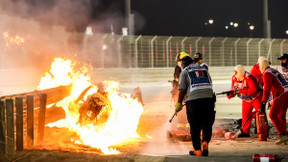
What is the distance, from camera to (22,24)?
17.1 meters

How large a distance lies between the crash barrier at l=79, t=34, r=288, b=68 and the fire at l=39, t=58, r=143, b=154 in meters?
14.8

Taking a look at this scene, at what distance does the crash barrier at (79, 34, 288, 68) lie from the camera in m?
23.2

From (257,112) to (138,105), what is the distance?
10.3ft

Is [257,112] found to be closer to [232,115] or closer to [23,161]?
[232,115]

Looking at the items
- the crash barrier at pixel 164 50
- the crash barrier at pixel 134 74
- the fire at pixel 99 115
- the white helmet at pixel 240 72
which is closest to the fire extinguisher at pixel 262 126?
the white helmet at pixel 240 72

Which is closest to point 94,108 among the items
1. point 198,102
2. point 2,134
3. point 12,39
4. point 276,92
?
point 2,134

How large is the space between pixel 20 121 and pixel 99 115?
87.8 inches

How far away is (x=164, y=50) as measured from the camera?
81.8ft

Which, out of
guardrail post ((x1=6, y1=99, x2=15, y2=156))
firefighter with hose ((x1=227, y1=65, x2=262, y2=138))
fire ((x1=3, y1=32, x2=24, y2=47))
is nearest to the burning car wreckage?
guardrail post ((x1=6, y1=99, x2=15, y2=156))

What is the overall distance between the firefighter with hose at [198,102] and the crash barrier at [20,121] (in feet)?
8.51

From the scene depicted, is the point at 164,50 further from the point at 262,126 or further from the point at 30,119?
the point at 30,119

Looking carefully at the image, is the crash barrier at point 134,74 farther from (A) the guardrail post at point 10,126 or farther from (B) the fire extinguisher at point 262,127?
(A) the guardrail post at point 10,126

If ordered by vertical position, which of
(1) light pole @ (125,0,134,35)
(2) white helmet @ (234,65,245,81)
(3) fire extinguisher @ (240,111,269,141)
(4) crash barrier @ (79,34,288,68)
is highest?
(1) light pole @ (125,0,134,35)

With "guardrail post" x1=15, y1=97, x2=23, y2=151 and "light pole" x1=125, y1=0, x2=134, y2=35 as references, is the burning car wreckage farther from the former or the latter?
"light pole" x1=125, y1=0, x2=134, y2=35
